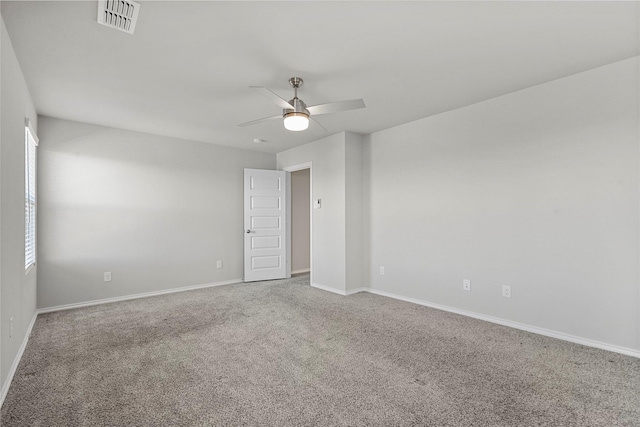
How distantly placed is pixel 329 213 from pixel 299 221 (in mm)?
1856

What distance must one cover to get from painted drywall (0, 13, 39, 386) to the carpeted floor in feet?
0.93

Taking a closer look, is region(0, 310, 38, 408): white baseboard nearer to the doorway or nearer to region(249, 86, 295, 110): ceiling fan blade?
region(249, 86, 295, 110): ceiling fan blade

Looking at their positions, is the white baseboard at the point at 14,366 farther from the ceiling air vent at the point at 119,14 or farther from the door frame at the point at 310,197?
the door frame at the point at 310,197

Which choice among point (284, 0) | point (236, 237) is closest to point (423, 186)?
point (284, 0)

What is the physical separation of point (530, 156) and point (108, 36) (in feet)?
12.7

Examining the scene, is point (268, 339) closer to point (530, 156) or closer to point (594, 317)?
point (594, 317)

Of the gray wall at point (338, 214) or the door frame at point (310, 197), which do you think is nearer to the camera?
the gray wall at point (338, 214)

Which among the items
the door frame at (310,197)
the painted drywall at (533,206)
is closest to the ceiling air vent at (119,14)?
the painted drywall at (533,206)

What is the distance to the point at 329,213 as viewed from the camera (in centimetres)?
496

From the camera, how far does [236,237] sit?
18.7 feet

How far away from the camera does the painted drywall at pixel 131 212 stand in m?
4.03

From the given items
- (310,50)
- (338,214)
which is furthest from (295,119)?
(338,214)

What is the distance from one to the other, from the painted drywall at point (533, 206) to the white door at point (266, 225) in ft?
7.64

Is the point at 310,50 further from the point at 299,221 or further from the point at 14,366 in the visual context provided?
the point at 299,221
